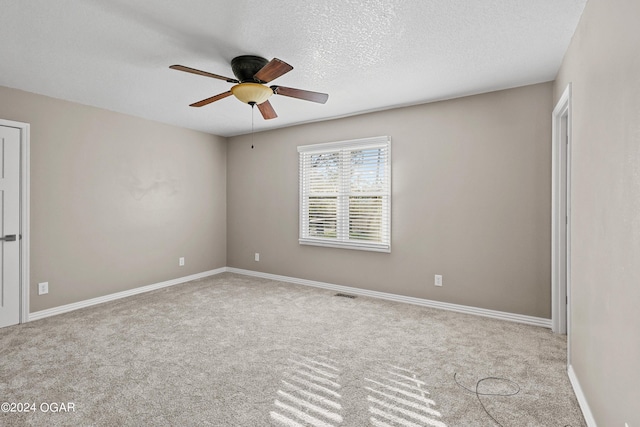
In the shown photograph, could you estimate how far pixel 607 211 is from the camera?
5.57 feet

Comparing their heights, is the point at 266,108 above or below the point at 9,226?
above

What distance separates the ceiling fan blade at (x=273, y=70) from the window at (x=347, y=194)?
7.36 ft

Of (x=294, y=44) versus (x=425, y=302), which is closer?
(x=294, y=44)

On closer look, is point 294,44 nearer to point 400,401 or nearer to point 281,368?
point 281,368

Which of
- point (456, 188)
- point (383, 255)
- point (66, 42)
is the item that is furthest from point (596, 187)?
point (66, 42)

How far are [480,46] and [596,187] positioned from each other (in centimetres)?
146

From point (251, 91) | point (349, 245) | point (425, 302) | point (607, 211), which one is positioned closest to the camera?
point (607, 211)

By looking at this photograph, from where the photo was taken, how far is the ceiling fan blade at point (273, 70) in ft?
7.59

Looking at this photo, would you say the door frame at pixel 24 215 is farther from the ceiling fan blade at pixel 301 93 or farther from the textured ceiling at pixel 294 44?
the ceiling fan blade at pixel 301 93

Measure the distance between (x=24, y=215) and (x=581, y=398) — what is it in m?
5.21

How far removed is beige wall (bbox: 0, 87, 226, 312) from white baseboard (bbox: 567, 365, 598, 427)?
5041mm

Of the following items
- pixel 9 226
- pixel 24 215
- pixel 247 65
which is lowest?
pixel 9 226

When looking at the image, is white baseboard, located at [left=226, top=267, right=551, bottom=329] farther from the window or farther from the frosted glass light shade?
the frosted glass light shade

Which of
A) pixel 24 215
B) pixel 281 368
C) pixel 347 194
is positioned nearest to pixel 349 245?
pixel 347 194
